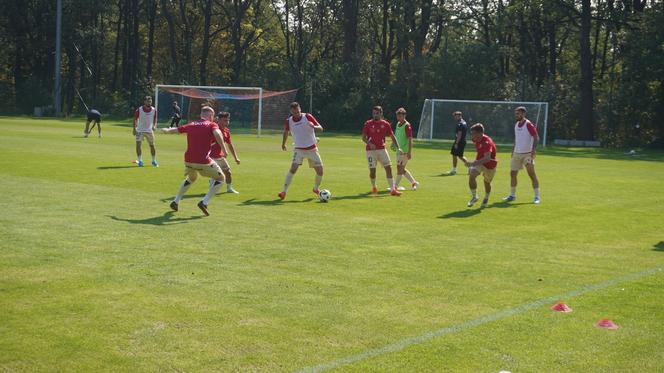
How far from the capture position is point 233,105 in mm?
48812

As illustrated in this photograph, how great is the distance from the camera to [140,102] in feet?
215

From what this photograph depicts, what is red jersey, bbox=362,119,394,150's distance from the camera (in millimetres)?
19609

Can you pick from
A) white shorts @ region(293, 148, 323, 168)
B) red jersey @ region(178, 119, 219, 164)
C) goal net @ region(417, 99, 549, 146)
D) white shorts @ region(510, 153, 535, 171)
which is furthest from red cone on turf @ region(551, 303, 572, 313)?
goal net @ region(417, 99, 549, 146)

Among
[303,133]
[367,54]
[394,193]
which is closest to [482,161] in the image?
[394,193]

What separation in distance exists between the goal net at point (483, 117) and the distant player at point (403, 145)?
23799 mm

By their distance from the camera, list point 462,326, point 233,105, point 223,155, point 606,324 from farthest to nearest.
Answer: point 233,105, point 223,155, point 606,324, point 462,326

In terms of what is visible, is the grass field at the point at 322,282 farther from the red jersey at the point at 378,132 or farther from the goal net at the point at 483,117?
the goal net at the point at 483,117

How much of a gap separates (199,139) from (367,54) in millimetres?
68476

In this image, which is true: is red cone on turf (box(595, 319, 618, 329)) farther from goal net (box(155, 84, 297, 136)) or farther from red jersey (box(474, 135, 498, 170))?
goal net (box(155, 84, 297, 136))

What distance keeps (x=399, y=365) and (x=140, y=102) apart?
203ft

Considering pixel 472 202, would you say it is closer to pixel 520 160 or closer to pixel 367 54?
pixel 520 160

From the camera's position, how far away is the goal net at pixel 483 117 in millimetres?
45750

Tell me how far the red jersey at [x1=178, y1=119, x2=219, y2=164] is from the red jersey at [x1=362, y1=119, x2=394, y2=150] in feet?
18.8

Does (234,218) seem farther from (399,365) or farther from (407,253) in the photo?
(399,365)
